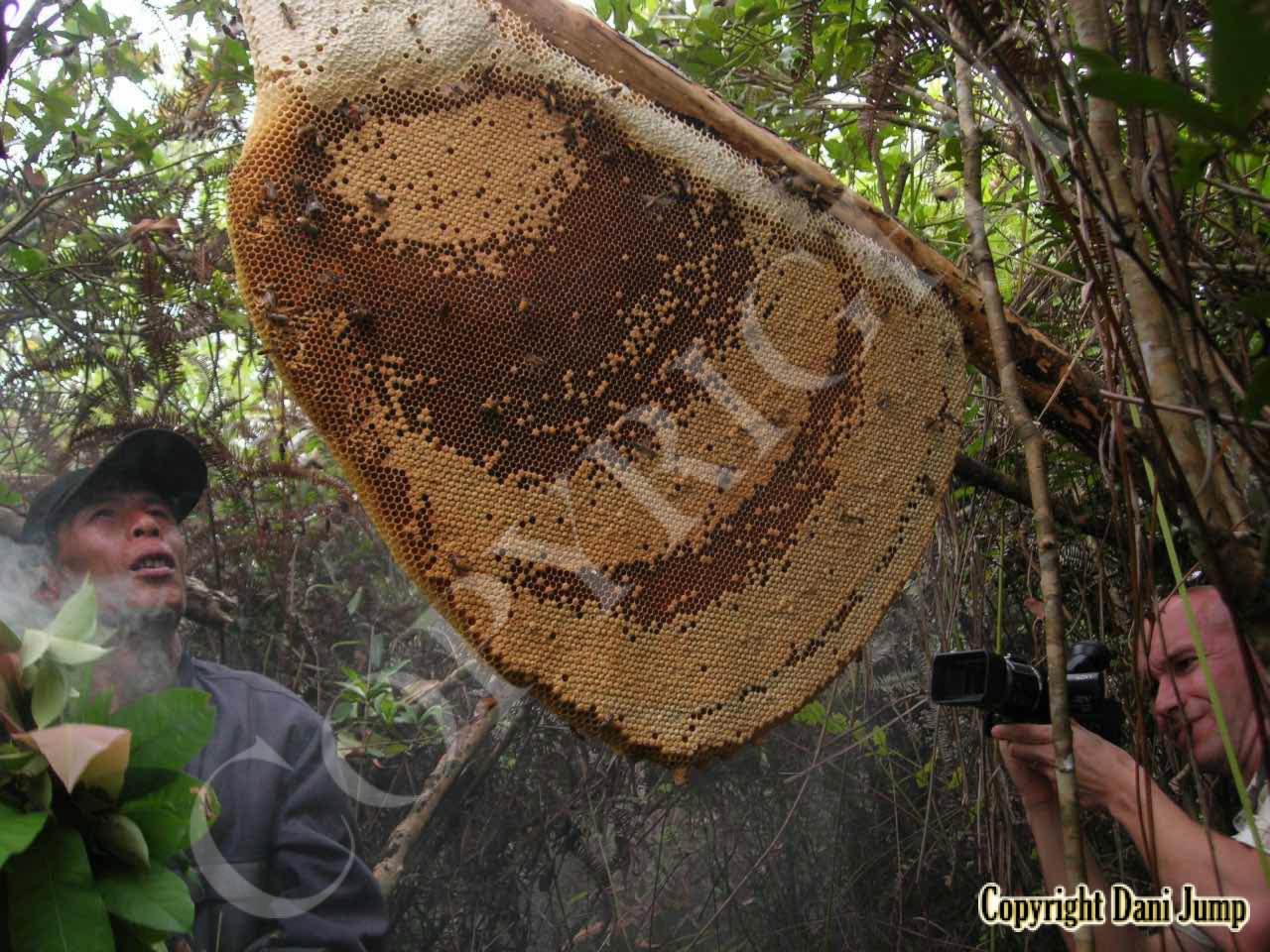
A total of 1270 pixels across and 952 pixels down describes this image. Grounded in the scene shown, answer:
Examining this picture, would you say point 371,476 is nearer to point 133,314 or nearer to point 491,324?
point 491,324

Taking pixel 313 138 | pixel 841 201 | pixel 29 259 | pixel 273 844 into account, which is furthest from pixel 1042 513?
pixel 29 259

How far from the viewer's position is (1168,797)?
132 centimetres

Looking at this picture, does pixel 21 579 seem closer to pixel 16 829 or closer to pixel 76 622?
pixel 76 622

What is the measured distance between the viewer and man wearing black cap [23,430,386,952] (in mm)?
1383

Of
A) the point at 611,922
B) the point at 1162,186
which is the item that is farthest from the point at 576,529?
the point at 611,922

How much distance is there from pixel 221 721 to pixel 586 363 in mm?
893

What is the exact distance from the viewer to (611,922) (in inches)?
90.8

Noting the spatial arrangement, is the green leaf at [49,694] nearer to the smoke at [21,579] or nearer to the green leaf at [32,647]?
the green leaf at [32,647]

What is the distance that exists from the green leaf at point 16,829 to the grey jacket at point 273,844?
2.03ft

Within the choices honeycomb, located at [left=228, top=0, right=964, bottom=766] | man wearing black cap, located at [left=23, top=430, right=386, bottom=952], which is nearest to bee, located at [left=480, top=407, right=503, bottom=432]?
honeycomb, located at [left=228, top=0, right=964, bottom=766]

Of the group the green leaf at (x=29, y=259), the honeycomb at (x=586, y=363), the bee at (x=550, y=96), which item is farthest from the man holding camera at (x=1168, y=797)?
the green leaf at (x=29, y=259)

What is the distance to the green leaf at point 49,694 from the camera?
759 millimetres

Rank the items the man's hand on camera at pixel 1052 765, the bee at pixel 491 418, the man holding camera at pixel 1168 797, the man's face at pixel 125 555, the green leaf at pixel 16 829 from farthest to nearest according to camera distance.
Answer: the man's face at pixel 125 555, the man's hand on camera at pixel 1052 765, the man holding camera at pixel 1168 797, the bee at pixel 491 418, the green leaf at pixel 16 829

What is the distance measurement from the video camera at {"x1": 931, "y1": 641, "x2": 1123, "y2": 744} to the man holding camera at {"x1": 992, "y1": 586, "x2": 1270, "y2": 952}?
0.03 m
